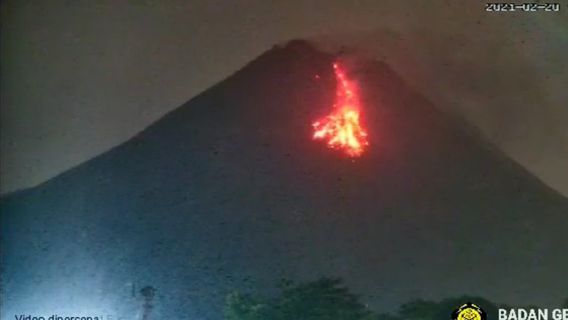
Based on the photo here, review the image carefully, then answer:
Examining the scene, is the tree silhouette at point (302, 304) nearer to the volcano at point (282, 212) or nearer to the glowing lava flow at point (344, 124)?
the volcano at point (282, 212)

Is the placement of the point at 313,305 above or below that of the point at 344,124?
below

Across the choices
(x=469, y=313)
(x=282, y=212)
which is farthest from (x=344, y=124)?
(x=469, y=313)

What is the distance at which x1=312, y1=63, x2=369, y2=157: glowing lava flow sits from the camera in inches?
79.7

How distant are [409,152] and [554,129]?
1.71 feet

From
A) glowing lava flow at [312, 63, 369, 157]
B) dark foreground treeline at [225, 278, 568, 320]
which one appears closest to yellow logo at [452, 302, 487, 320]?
dark foreground treeline at [225, 278, 568, 320]

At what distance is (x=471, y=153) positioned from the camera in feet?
6.53

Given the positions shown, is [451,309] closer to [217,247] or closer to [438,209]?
[438,209]

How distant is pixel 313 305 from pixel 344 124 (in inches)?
25.7

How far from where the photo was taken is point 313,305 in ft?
6.40

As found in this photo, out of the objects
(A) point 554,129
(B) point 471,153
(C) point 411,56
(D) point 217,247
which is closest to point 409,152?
(B) point 471,153

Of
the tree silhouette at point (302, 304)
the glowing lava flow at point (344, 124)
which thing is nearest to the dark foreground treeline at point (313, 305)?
the tree silhouette at point (302, 304)

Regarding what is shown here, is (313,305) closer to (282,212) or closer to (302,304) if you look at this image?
(302,304)

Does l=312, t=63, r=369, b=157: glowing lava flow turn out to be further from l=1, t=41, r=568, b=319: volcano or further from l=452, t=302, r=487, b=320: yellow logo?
l=452, t=302, r=487, b=320: yellow logo

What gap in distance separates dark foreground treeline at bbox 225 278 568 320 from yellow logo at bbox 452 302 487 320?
44 mm
